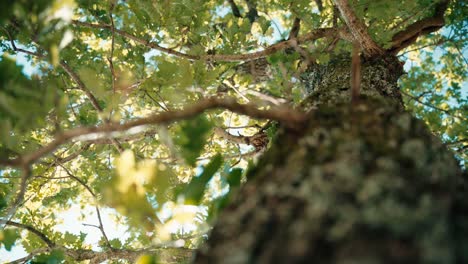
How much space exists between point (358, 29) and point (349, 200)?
6.57 ft

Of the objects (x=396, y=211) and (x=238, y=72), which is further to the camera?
(x=238, y=72)

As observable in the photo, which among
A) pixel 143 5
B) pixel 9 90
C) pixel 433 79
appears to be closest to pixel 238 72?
pixel 143 5

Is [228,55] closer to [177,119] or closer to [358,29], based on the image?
[358,29]

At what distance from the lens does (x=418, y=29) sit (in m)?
3.21

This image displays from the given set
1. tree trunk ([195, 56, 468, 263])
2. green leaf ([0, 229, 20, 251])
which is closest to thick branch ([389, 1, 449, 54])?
tree trunk ([195, 56, 468, 263])

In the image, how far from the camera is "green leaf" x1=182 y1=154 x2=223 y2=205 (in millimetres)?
1080

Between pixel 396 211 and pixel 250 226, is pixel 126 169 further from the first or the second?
pixel 396 211

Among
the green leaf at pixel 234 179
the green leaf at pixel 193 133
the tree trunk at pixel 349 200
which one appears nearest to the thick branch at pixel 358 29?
the tree trunk at pixel 349 200

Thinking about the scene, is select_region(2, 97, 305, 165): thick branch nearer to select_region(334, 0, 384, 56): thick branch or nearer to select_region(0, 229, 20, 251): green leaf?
select_region(0, 229, 20, 251): green leaf

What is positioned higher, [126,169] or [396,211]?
[126,169]

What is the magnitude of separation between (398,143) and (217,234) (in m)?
0.48

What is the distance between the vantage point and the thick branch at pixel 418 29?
10.2ft

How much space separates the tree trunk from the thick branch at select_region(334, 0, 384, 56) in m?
1.54

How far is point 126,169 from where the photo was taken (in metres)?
0.84
